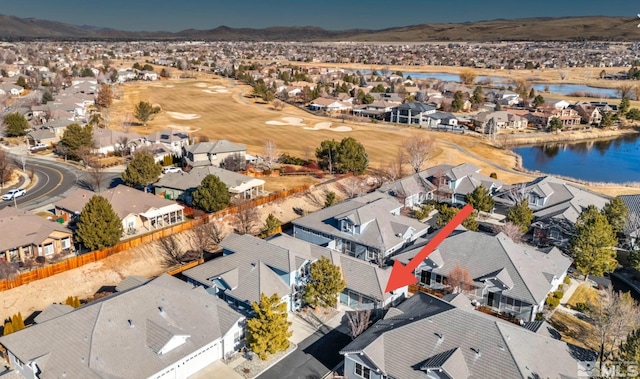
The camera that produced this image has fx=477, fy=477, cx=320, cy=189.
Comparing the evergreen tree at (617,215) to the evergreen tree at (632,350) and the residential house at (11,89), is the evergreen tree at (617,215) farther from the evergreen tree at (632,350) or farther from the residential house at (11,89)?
the residential house at (11,89)

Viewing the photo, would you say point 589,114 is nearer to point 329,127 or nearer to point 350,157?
point 329,127

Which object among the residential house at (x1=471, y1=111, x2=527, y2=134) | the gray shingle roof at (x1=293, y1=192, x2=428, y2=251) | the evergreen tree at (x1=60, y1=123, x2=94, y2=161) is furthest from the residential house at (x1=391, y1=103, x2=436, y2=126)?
the evergreen tree at (x1=60, y1=123, x2=94, y2=161)

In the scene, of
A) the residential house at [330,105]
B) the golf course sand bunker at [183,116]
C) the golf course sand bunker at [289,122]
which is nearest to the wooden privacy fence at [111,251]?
the golf course sand bunker at [289,122]

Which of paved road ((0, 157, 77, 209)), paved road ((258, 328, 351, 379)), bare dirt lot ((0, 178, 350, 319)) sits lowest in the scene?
paved road ((258, 328, 351, 379))

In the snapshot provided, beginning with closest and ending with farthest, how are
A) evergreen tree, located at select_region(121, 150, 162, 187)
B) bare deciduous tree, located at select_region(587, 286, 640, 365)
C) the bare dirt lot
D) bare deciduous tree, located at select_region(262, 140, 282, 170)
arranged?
bare deciduous tree, located at select_region(587, 286, 640, 365) → the bare dirt lot → evergreen tree, located at select_region(121, 150, 162, 187) → bare deciduous tree, located at select_region(262, 140, 282, 170)

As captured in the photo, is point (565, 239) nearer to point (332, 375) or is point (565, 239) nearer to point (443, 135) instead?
point (332, 375)

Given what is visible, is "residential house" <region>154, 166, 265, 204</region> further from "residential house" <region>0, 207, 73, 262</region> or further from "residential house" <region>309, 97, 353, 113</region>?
"residential house" <region>309, 97, 353, 113</region>
